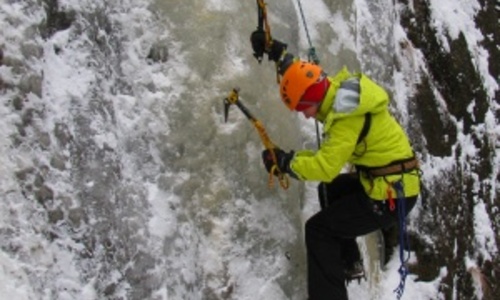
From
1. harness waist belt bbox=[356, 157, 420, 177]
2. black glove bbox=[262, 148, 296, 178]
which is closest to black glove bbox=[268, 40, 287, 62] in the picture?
black glove bbox=[262, 148, 296, 178]

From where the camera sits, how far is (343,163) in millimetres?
4574

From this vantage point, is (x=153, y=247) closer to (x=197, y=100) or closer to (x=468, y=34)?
(x=197, y=100)

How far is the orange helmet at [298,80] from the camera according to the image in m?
4.55

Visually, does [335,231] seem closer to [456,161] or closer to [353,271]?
[353,271]

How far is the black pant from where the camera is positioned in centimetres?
504

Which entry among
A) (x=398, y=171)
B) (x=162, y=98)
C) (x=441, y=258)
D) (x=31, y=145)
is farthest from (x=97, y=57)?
(x=441, y=258)

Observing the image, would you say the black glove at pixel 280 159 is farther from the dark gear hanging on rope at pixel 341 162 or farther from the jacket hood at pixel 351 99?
the jacket hood at pixel 351 99

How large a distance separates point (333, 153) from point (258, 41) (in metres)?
1.30

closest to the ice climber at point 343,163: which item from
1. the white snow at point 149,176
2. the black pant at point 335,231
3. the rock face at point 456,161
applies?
the black pant at point 335,231

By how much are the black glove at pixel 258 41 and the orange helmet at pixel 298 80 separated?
2.47ft

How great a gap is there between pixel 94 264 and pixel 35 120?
3.30 feet

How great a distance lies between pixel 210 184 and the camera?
5066 millimetres

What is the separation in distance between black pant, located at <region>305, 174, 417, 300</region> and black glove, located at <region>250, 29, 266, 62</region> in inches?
53.6

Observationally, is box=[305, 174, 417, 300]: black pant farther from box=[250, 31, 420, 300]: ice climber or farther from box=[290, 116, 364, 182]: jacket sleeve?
box=[290, 116, 364, 182]: jacket sleeve
